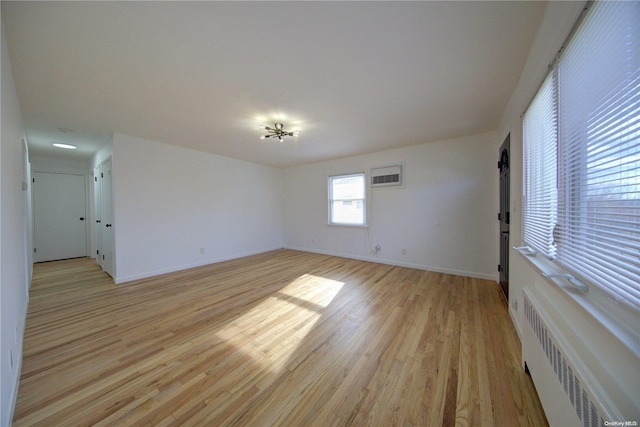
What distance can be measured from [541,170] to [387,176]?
9.72 feet

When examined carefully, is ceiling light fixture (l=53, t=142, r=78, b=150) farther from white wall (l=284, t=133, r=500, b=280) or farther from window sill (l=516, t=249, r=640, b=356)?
window sill (l=516, t=249, r=640, b=356)

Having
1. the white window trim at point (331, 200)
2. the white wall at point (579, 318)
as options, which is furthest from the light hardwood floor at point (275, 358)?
the white window trim at point (331, 200)

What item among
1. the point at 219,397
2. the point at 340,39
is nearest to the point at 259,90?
the point at 340,39

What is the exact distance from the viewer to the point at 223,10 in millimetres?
1326

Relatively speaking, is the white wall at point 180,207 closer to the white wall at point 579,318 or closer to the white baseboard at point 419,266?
the white baseboard at point 419,266

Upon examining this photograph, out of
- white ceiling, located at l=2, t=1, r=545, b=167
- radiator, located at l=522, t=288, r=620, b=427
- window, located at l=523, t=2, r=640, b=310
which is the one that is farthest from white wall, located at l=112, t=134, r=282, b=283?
window, located at l=523, t=2, r=640, b=310

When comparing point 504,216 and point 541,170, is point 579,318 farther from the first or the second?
point 504,216

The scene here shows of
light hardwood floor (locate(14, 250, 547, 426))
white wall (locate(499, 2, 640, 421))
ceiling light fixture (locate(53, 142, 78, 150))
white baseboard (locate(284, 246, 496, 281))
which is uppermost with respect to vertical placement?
ceiling light fixture (locate(53, 142, 78, 150))

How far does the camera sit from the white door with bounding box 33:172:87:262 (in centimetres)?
489

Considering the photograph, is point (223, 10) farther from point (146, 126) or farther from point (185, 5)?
point (146, 126)

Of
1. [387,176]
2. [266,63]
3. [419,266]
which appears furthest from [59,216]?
[419,266]

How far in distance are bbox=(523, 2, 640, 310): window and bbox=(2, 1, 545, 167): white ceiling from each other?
673mm

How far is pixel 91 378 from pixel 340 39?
3.07 meters

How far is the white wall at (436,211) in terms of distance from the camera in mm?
3508
